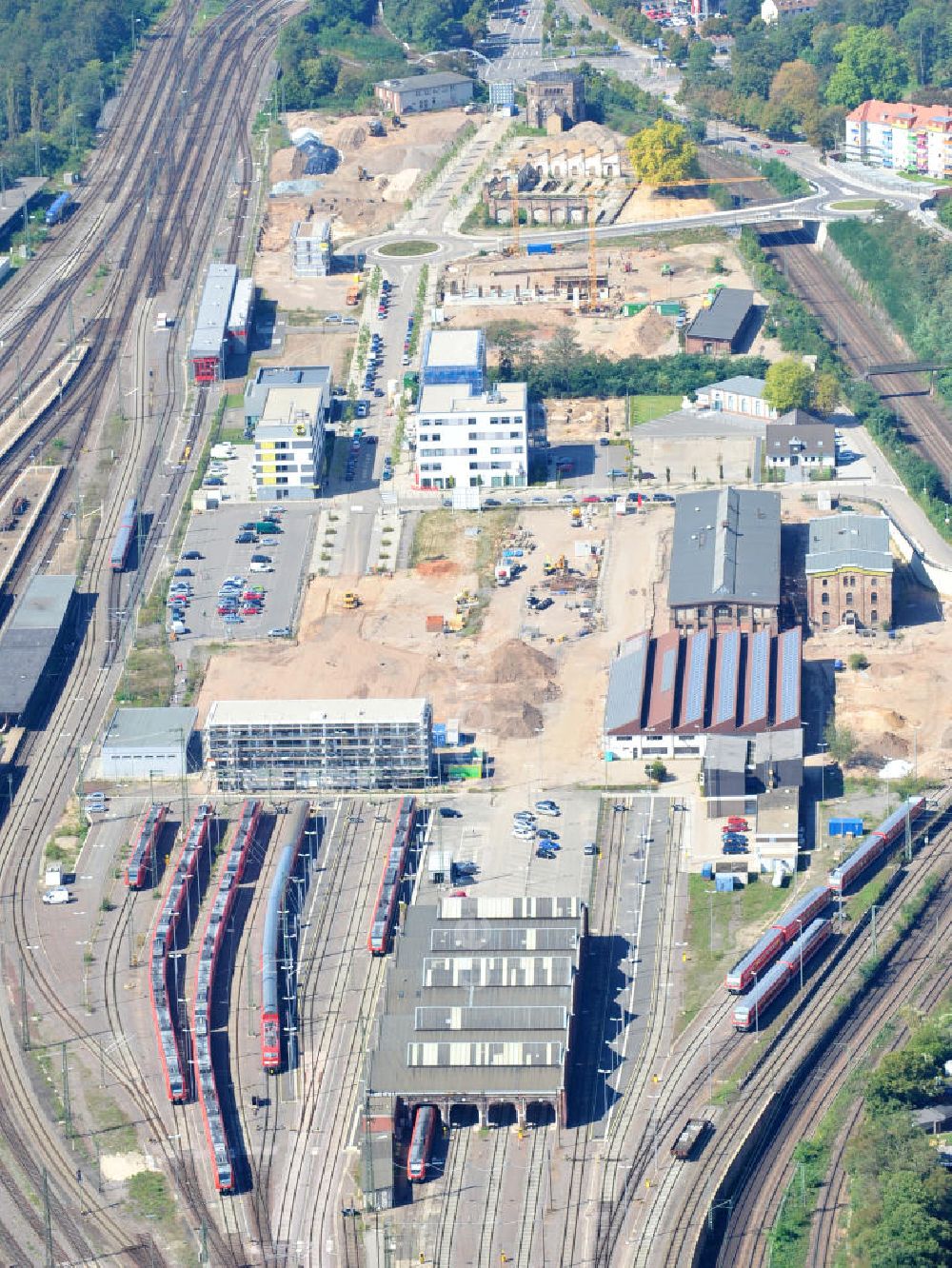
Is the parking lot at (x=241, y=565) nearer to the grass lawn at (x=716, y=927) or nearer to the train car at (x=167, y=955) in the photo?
the train car at (x=167, y=955)

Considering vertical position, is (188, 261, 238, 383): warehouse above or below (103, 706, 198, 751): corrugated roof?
below

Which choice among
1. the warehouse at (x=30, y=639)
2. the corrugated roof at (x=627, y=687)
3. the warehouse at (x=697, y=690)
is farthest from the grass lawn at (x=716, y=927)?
the warehouse at (x=30, y=639)

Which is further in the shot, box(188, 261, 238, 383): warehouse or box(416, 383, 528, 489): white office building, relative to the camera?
box(188, 261, 238, 383): warehouse

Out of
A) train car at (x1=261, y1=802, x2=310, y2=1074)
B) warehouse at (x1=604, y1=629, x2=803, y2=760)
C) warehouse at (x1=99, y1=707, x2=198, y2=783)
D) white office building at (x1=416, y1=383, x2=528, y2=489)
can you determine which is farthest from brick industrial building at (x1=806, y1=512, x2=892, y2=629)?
warehouse at (x1=99, y1=707, x2=198, y2=783)

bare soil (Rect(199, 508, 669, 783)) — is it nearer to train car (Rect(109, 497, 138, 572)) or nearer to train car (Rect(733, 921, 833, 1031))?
train car (Rect(109, 497, 138, 572))

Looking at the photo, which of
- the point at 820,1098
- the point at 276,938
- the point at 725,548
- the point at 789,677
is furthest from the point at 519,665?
the point at 820,1098

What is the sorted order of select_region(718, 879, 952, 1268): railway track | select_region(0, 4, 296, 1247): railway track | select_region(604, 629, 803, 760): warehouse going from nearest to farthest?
select_region(718, 879, 952, 1268): railway track, select_region(0, 4, 296, 1247): railway track, select_region(604, 629, 803, 760): warehouse
